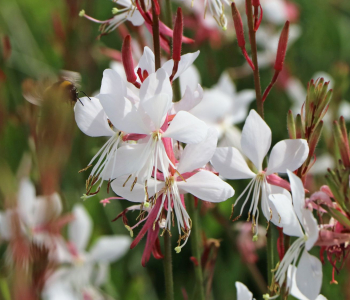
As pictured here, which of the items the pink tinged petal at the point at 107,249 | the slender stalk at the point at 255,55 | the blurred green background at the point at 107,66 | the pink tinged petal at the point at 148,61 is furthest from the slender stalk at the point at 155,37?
the pink tinged petal at the point at 107,249

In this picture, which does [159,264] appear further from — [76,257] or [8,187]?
[8,187]

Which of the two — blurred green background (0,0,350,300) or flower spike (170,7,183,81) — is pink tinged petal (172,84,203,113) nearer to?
flower spike (170,7,183,81)

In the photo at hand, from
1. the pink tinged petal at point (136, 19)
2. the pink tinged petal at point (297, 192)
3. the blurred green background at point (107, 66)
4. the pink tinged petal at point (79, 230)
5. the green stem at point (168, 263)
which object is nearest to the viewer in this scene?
the pink tinged petal at point (297, 192)

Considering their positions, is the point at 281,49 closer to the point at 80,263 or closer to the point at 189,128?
the point at 189,128

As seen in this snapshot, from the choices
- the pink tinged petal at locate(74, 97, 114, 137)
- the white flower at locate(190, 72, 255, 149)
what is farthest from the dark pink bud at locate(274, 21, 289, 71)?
the white flower at locate(190, 72, 255, 149)

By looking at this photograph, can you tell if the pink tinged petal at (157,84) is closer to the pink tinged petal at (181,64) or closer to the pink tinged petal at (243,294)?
the pink tinged petal at (181,64)

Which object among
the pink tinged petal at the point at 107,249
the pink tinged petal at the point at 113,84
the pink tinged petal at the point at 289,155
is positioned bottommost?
the pink tinged petal at the point at 107,249

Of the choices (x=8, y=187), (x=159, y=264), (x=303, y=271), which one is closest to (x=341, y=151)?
(x=303, y=271)
